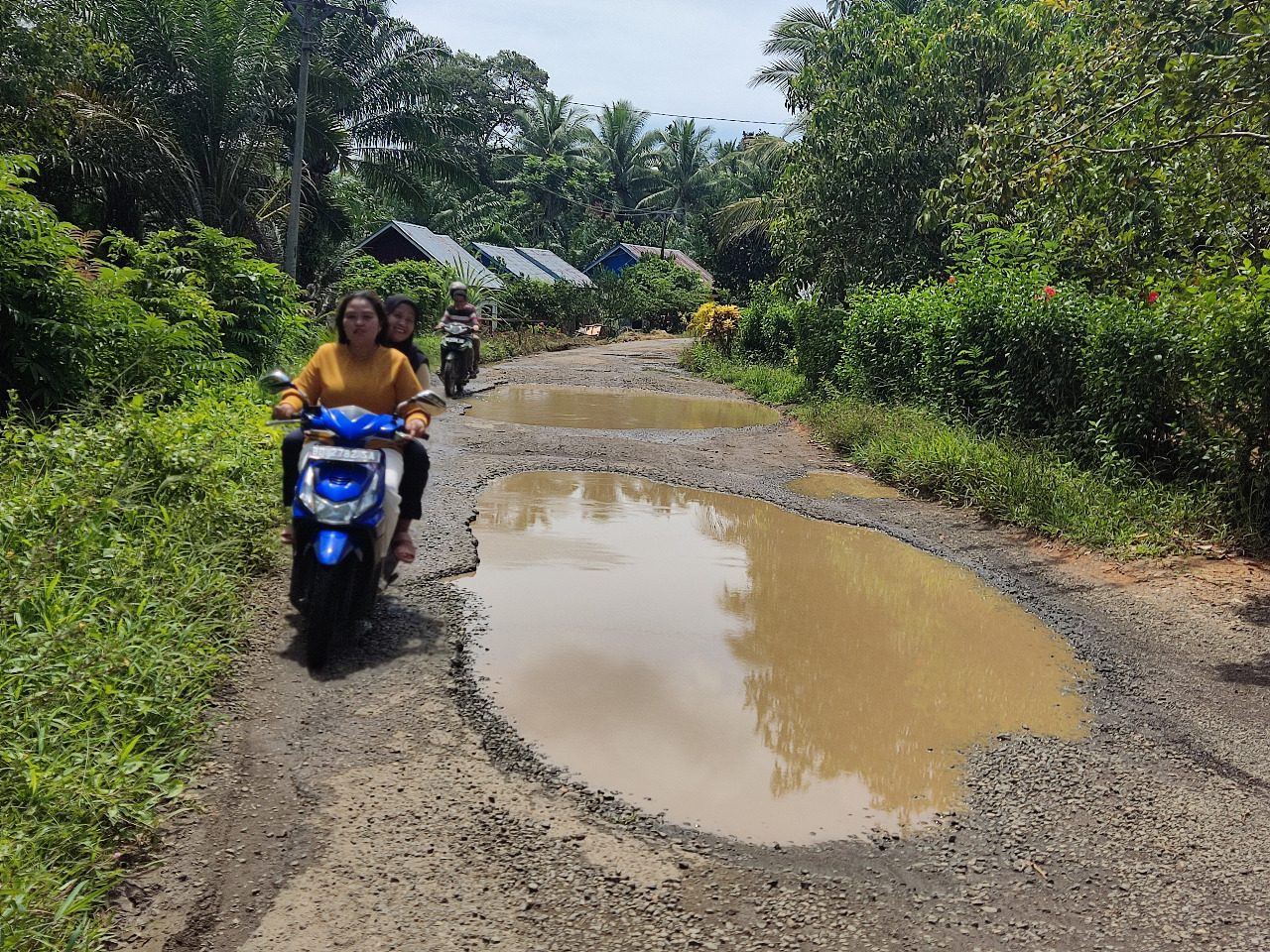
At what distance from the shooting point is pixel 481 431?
37.9 feet

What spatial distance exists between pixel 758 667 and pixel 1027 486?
4.26 meters

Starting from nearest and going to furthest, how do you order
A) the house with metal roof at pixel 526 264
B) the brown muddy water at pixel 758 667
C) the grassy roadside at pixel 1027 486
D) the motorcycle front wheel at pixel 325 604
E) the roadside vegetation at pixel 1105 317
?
the brown muddy water at pixel 758 667 → the motorcycle front wheel at pixel 325 604 → the roadside vegetation at pixel 1105 317 → the grassy roadside at pixel 1027 486 → the house with metal roof at pixel 526 264

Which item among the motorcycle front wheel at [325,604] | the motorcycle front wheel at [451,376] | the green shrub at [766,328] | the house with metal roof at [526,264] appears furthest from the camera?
the house with metal roof at [526,264]

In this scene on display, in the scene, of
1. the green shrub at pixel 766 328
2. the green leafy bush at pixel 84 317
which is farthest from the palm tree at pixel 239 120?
the green leafy bush at pixel 84 317

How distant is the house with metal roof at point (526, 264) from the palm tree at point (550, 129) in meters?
6.92

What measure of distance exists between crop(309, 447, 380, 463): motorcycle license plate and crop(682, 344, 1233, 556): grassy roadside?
5.35 m

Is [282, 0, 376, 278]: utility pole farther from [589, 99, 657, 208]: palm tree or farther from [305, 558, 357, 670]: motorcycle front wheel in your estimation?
[589, 99, 657, 208]: palm tree

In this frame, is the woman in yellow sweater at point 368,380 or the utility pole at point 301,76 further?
the utility pole at point 301,76

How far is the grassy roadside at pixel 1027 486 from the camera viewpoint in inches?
285

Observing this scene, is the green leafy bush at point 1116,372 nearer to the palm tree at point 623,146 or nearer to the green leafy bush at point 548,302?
the green leafy bush at point 548,302

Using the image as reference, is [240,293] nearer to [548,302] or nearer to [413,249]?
[413,249]

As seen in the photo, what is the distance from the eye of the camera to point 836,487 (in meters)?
9.59

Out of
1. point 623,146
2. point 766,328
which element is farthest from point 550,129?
point 766,328

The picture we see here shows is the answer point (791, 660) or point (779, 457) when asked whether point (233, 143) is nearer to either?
point (779, 457)
